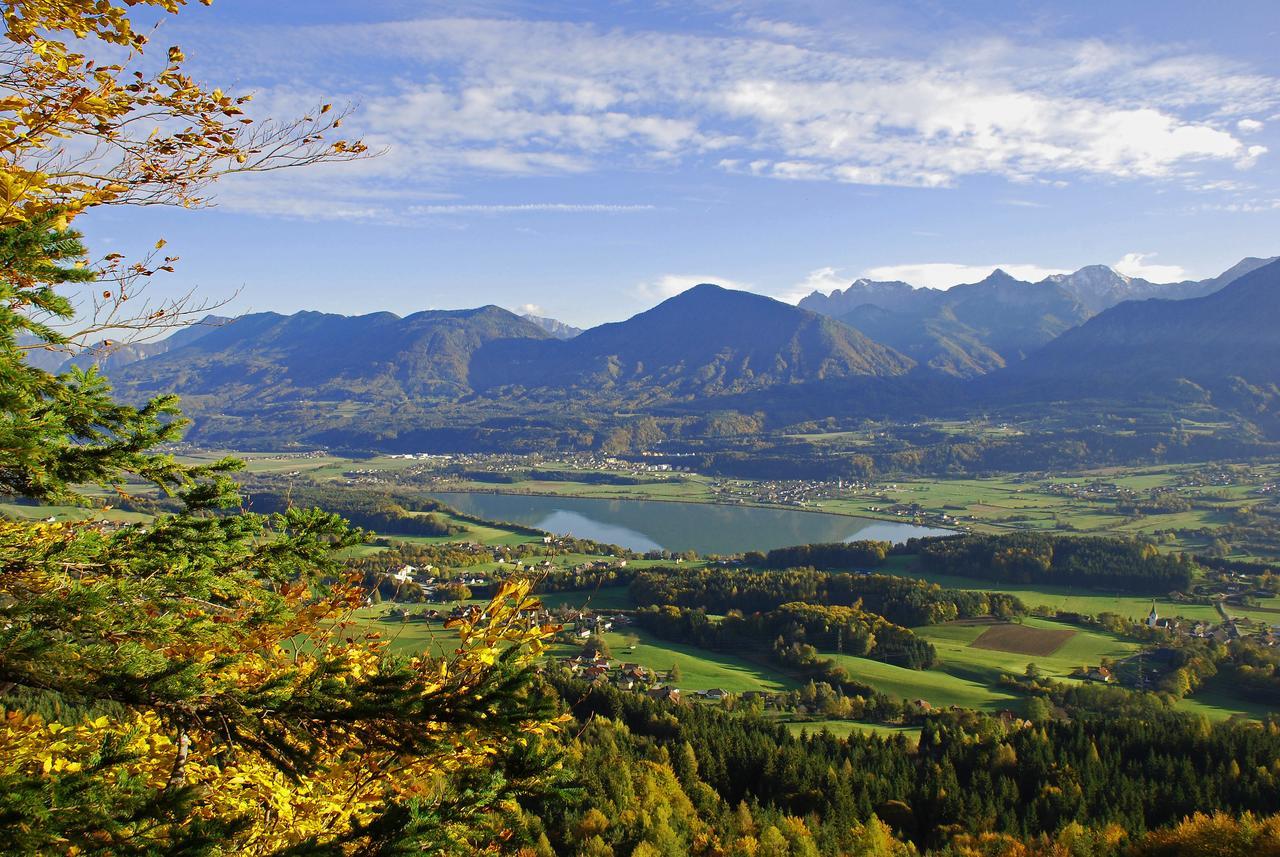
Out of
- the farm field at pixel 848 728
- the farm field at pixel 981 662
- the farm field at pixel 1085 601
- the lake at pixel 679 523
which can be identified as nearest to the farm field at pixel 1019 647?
the farm field at pixel 981 662

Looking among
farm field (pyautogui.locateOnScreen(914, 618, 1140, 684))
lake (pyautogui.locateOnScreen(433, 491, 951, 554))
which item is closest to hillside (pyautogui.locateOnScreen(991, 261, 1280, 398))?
lake (pyautogui.locateOnScreen(433, 491, 951, 554))

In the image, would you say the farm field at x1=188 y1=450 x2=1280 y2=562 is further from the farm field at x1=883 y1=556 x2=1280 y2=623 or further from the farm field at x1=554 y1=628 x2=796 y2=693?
the farm field at x1=554 y1=628 x2=796 y2=693

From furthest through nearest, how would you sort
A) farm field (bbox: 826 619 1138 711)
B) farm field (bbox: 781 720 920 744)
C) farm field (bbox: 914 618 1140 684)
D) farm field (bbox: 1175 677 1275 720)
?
farm field (bbox: 914 618 1140 684) < farm field (bbox: 826 619 1138 711) < farm field (bbox: 1175 677 1275 720) < farm field (bbox: 781 720 920 744)

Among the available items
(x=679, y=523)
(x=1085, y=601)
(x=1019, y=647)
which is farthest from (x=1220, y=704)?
(x=679, y=523)

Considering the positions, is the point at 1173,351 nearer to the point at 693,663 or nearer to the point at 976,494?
the point at 976,494

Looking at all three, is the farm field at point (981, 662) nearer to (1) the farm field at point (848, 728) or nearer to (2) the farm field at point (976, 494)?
(1) the farm field at point (848, 728)

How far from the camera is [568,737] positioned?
25.5 metres

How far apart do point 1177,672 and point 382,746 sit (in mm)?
37477

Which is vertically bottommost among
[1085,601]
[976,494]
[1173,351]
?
[1085,601]

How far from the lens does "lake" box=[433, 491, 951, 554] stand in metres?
67.3

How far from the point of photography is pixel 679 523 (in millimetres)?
77812

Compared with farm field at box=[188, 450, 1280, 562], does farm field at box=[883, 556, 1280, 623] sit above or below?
below

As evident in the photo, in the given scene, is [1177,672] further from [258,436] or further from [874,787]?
[258,436]

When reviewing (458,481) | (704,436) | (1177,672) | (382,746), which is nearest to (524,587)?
(382,746)
